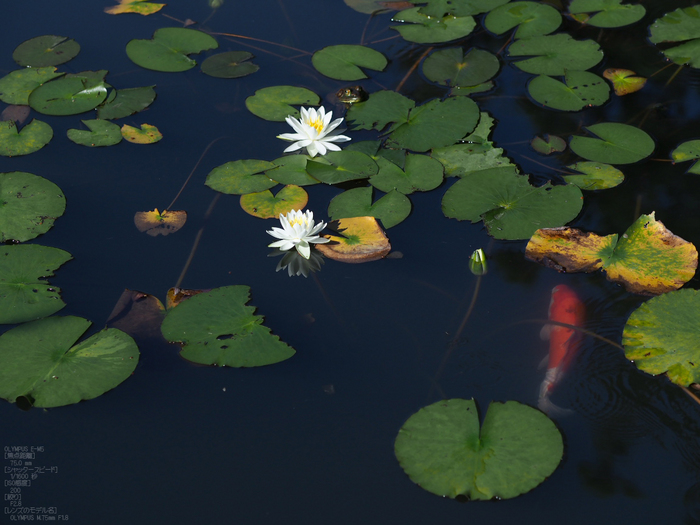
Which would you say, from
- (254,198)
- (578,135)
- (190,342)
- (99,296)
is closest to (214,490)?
(190,342)

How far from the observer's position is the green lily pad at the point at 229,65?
12.2 feet

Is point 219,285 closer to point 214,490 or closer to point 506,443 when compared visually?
point 214,490

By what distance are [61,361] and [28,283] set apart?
503 mm

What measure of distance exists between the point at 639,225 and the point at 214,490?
2.19 meters

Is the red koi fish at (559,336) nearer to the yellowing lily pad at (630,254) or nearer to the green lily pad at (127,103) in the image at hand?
the yellowing lily pad at (630,254)

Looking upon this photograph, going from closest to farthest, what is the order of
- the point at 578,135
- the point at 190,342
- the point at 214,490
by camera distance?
the point at 214,490 → the point at 190,342 → the point at 578,135

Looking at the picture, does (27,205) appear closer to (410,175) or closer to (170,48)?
(170,48)

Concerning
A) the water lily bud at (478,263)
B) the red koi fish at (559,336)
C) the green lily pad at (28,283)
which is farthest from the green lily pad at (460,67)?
the green lily pad at (28,283)

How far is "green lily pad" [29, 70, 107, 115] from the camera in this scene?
3430mm

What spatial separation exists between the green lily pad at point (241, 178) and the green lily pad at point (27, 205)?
81cm

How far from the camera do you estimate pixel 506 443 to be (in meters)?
1.96

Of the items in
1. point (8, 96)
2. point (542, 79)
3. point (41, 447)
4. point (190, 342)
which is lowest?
point (41, 447)

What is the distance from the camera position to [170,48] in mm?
3863

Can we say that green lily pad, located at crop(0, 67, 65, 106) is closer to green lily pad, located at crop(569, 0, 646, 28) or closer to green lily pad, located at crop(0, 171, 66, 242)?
green lily pad, located at crop(0, 171, 66, 242)
